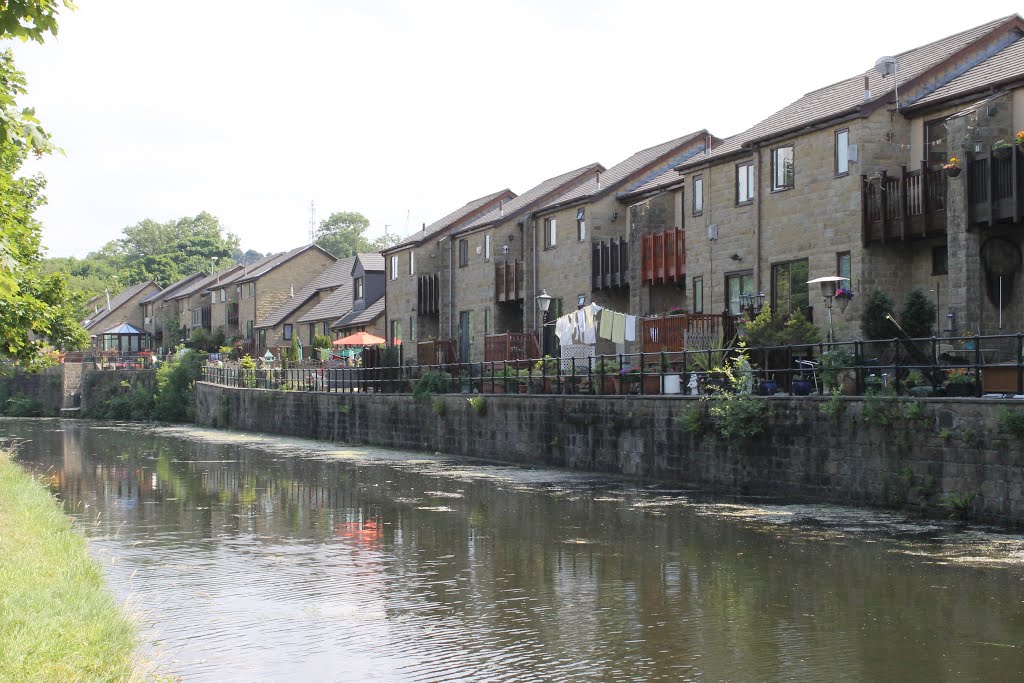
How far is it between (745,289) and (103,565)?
70.4 ft

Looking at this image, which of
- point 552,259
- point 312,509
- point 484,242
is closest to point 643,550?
point 312,509

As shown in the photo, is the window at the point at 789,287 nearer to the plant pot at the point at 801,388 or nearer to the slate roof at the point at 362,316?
the plant pot at the point at 801,388

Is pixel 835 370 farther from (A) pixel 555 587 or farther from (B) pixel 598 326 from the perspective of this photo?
(B) pixel 598 326

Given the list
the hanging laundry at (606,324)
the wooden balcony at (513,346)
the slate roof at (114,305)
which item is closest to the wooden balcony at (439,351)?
the wooden balcony at (513,346)

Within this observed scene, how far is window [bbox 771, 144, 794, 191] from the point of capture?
102 feet

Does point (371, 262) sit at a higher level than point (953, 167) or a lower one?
higher

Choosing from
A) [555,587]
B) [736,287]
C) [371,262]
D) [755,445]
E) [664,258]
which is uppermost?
[371,262]

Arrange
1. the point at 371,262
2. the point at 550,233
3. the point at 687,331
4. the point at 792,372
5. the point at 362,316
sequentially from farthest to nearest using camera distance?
the point at 371,262, the point at 362,316, the point at 550,233, the point at 687,331, the point at 792,372

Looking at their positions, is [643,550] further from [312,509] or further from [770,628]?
[312,509]

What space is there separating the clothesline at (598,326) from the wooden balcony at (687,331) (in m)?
0.59

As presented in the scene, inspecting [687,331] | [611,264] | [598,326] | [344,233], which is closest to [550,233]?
[611,264]

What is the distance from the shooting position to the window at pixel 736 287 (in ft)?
109

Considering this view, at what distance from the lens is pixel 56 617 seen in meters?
10.4

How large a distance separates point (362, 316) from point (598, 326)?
1347 inches
